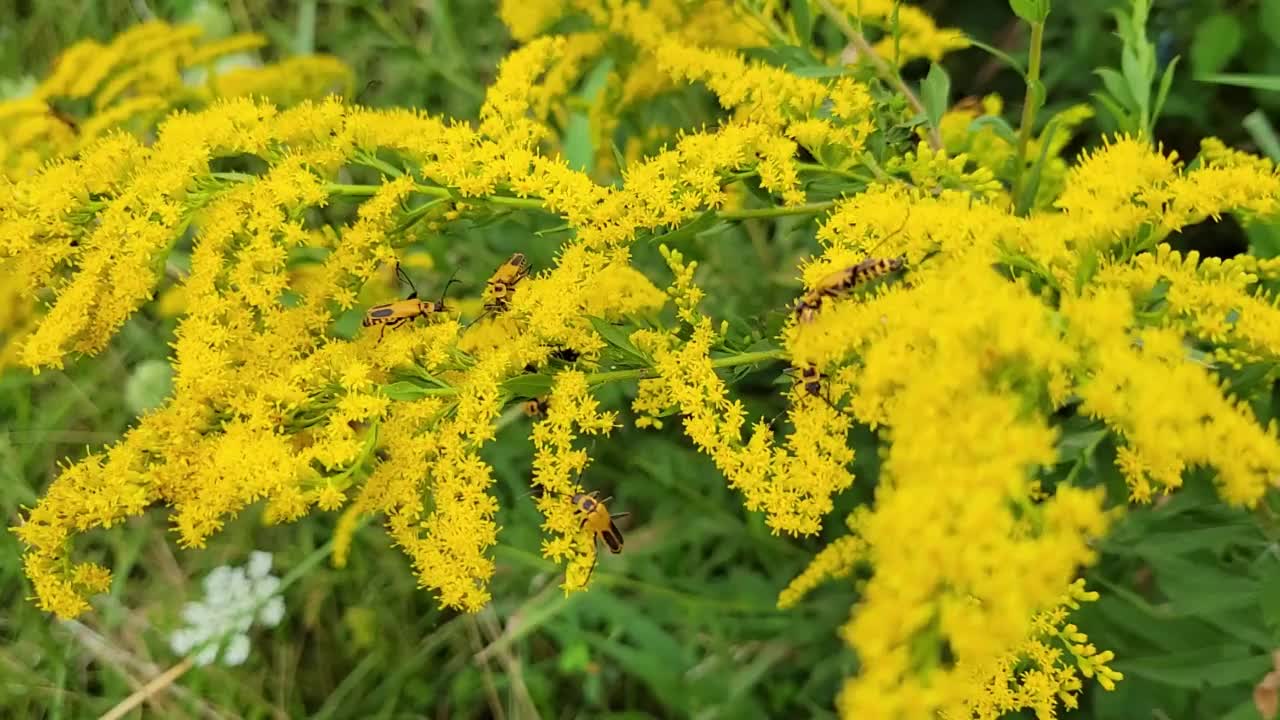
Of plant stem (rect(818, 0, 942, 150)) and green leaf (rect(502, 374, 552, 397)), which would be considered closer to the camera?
green leaf (rect(502, 374, 552, 397))

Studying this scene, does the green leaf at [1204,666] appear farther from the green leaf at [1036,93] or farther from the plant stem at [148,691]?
the plant stem at [148,691]

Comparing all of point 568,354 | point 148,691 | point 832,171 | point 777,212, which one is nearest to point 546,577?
point 148,691

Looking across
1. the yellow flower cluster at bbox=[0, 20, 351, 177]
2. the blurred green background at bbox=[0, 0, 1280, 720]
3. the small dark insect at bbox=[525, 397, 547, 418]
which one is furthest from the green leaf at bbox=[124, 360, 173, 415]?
the small dark insect at bbox=[525, 397, 547, 418]

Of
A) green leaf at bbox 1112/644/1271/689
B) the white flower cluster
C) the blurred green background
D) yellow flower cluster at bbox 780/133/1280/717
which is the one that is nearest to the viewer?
yellow flower cluster at bbox 780/133/1280/717

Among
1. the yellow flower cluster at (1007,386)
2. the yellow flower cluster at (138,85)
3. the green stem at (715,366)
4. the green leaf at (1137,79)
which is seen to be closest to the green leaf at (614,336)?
the green stem at (715,366)

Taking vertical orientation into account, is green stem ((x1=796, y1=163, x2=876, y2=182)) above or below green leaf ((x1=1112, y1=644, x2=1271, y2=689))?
above

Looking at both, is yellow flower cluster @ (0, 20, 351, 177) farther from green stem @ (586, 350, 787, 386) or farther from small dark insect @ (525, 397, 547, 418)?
green stem @ (586, 350, 787, 386)
